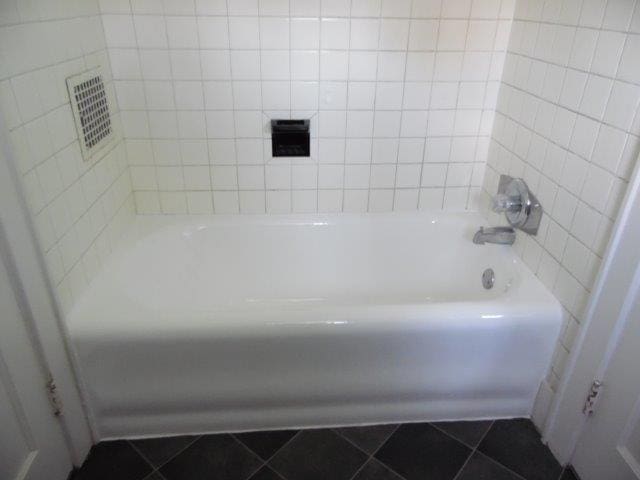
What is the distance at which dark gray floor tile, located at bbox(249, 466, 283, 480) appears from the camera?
1.36 metres

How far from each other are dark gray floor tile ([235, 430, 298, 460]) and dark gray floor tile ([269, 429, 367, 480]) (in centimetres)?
2

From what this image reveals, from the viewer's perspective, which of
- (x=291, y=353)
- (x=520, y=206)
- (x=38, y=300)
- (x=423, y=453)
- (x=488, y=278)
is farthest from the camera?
(x=488, y=278)

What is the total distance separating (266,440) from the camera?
1.47 m

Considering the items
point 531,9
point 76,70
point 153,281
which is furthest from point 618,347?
point 76,70

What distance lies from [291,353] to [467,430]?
0.67 m

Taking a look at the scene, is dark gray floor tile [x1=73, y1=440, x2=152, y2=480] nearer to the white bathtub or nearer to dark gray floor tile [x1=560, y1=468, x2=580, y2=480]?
the white bathtub

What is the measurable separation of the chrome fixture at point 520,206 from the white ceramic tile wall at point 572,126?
0.03 m

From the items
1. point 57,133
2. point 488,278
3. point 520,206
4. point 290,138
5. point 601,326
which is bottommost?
point 488,278

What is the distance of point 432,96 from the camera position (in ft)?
5.83

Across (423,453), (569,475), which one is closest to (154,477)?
(423,453)

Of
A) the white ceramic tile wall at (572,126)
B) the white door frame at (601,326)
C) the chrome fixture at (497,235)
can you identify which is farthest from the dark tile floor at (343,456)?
the chrome fixture at (497,235)

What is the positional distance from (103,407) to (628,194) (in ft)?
5.14

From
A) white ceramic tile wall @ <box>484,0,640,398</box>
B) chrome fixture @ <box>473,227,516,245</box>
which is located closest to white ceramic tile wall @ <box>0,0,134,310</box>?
chrome fixture @ <box>473,227,516,245</box>

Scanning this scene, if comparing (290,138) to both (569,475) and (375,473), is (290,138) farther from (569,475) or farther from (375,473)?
(569,475)
